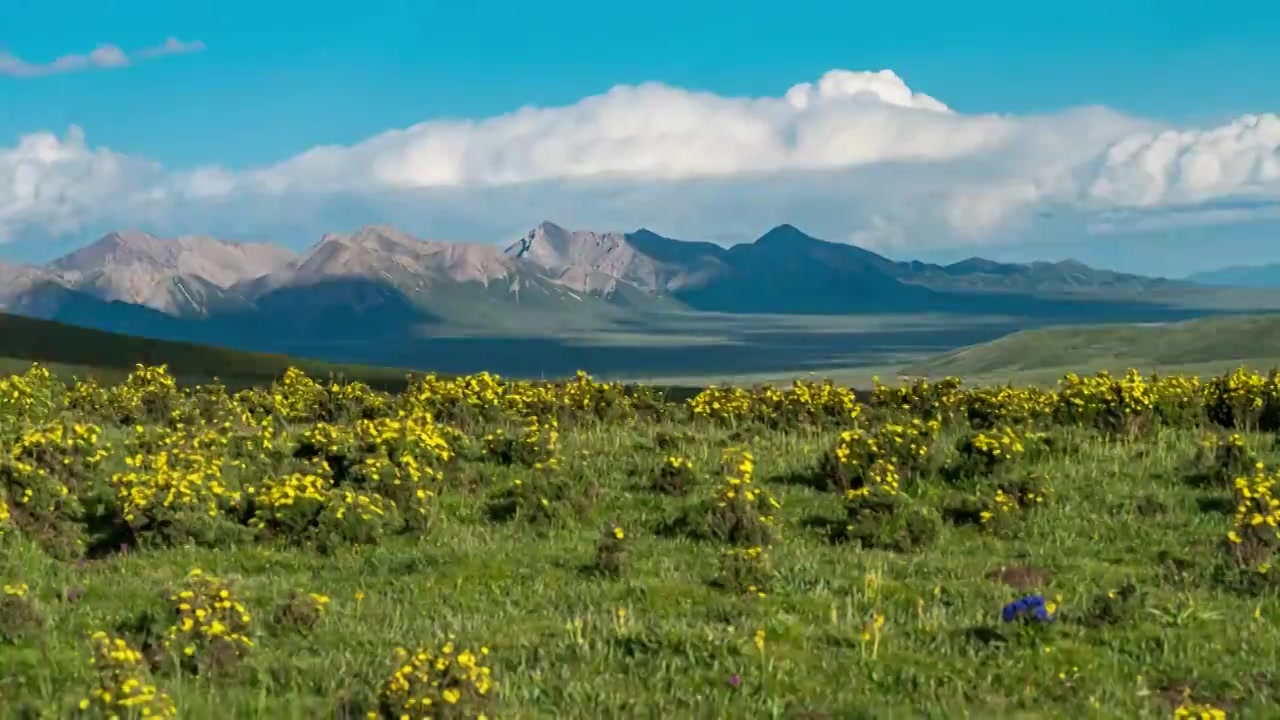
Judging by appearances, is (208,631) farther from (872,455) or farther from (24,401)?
(24,401)

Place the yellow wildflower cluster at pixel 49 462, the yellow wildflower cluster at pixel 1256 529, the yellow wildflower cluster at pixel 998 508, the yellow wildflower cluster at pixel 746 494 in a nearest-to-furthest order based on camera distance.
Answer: the yellow wildflower cluster at pixel 1256 529 → the yellow wildflower cluster at pixel 746 494 → the yellow wildflower cluster at pixel 998 508 → the yellow wildflower cluster at pixel 49 462

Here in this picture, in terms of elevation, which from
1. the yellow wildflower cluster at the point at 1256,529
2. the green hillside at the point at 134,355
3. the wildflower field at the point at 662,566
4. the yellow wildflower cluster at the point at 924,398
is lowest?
the green hillside at the point at 134,355

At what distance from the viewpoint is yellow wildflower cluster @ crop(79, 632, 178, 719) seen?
7.36 meters

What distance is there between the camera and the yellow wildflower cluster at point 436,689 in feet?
25.0

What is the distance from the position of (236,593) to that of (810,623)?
5243mm

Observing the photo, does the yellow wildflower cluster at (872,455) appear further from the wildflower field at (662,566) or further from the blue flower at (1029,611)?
the blue flower at (1029,611)

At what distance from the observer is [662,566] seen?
12898 millimetres

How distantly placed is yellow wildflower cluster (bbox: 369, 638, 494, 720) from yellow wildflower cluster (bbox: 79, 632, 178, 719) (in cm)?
129

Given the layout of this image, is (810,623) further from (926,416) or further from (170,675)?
(926,416)

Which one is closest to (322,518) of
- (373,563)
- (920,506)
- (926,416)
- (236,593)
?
(373,563)

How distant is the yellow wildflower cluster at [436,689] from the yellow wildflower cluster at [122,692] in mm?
1287

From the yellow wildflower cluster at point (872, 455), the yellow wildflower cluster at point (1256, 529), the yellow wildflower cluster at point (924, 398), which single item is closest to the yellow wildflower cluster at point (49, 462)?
the yellow wildflower cluster at point (872, 455)

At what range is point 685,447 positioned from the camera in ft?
66.9

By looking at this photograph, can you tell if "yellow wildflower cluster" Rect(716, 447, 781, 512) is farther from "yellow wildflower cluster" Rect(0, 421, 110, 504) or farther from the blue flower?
"yellow wildflower cluster" Rect(0, 421, 110, 504)
